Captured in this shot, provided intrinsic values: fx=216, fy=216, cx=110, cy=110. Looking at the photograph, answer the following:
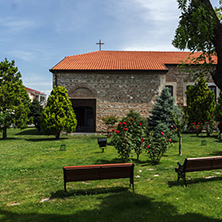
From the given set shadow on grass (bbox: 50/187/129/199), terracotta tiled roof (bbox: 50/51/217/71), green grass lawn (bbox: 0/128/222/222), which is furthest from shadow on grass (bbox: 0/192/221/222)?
terracotta tiled roof (bbox: 50/51/217/71)

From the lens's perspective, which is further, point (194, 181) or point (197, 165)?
point (194, 181)

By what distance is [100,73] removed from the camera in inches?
914

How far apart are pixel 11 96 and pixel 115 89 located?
10212mm

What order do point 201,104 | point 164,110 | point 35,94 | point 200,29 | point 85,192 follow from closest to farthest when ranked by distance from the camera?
1. point 200,29
2. point 85,192
3. point 164,110
4. point 201,104
5. point 35,94

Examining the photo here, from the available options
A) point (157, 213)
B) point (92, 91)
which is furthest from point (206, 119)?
point (157, 213)

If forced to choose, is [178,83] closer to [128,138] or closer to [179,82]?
[179,82]

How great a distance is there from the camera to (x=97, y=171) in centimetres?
596

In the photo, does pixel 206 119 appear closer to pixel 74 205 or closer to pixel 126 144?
pixel 126 144

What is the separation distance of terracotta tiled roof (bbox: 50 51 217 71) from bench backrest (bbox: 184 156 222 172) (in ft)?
56.4

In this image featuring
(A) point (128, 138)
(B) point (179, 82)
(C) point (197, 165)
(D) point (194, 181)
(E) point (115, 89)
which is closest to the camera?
(C) point (197, 165)

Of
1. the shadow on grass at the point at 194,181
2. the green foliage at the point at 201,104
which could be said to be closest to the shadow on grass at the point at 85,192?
the shadow on grass at the point at 194,181

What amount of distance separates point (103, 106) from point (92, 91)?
1999 mm

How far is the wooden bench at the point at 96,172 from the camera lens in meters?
5.82

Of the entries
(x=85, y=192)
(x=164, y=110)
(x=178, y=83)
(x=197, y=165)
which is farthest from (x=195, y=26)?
(x=178, y=83)
